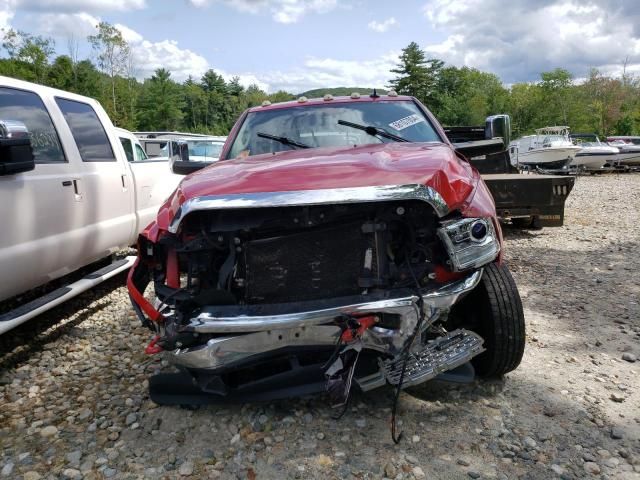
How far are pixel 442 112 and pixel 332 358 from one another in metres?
62.5

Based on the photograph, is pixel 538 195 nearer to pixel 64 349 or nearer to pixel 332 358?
pixel 332 358

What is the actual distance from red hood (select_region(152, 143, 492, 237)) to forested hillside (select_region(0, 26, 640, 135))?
34.4 meters

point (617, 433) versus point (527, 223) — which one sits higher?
point (527, 223)

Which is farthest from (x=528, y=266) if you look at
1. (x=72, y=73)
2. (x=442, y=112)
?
(x=442, y=112)

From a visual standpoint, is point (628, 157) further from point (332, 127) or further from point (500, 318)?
point (500, 318)

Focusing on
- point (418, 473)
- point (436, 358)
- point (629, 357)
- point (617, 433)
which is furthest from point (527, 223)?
point (418, 473)

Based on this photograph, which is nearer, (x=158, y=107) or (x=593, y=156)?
(x=593, y=156)

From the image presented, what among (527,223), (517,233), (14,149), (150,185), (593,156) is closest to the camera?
(14,149)

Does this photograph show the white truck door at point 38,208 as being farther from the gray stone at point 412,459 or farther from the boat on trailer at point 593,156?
the boat on trailer at point 593,156

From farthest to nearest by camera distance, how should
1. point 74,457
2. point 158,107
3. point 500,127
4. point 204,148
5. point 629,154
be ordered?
point 158,107 → point 629,154 → point 204,148 → point 500,127 → point 74,457

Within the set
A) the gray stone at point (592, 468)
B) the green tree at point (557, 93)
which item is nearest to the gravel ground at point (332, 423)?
the gray stone at point (592, 468)

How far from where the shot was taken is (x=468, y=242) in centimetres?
242

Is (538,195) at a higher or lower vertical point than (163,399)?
higher

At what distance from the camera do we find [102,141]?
4.89 metres
